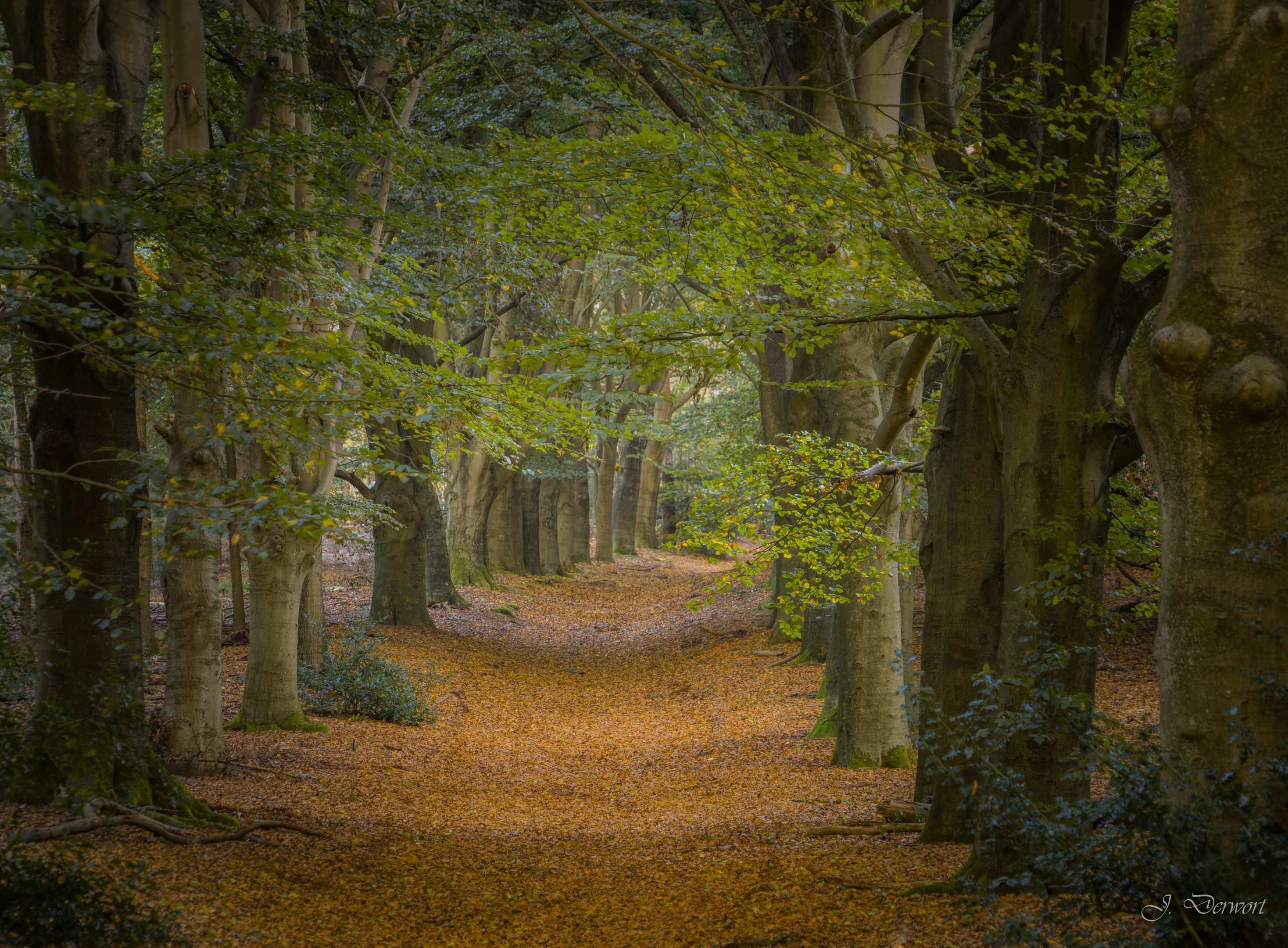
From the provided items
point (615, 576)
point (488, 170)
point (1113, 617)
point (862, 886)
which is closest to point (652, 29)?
point (488, 170)

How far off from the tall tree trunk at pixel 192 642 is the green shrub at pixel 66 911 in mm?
3649

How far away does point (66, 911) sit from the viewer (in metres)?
3.46

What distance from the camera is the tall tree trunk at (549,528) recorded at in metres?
28.0

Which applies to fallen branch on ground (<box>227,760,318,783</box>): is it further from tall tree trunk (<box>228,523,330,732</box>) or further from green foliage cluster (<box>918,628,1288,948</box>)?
green foliage cluster (<box>918,628,1288,948</box>)

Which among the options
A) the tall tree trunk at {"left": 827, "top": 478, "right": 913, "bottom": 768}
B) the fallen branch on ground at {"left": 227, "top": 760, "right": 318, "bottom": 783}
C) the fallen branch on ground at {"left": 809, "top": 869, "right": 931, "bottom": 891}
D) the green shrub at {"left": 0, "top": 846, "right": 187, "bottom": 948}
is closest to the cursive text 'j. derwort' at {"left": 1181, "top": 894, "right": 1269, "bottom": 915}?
the fallen branch on ground at {"left": 809, "top": 869, "right": 931, "bottom": 891}

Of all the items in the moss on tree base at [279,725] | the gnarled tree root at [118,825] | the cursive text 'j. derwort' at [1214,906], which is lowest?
the moss on tree base at [279,725]

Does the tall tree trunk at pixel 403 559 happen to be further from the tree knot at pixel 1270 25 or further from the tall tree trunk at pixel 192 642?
the tree knot at pixel 1270 25

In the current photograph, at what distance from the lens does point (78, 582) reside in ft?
12.2

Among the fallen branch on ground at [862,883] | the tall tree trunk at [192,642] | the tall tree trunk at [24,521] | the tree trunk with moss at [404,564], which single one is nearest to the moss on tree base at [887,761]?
the fallen branch on ground at [862,883]

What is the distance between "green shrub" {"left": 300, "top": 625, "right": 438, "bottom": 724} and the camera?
1115cm

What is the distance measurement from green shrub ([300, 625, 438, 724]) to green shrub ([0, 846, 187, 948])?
752 cm

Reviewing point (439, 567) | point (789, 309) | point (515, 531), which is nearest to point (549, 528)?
point (515, 531)

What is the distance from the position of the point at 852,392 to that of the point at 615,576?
Answer: 21403 mm

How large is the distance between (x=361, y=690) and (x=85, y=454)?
21.9 ft
